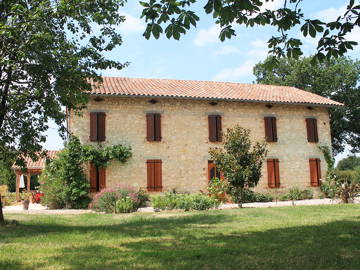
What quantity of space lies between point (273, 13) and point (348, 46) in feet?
4.18

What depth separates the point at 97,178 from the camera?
16250mm

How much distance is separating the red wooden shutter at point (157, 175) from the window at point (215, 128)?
2948 mm

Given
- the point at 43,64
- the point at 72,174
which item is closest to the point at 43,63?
the point at 43,64

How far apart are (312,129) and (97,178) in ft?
38.8

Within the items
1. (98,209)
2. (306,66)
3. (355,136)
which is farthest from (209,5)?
(355,136)

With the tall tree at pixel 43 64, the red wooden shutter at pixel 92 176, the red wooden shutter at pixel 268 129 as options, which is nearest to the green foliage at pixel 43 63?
the tall tree at pixel 43 64

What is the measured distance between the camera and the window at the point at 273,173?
1850 centimetres

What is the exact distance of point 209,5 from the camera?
14.0 feet

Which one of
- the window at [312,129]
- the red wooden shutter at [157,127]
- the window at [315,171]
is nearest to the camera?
the red wooden shutter at [157,127]

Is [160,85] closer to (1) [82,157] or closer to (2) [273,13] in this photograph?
(1) [82,157]

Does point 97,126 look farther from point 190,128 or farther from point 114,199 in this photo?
point 114,199

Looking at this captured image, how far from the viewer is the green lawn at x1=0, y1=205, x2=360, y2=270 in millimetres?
4469

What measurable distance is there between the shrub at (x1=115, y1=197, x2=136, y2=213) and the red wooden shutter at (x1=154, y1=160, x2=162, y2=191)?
409 cm

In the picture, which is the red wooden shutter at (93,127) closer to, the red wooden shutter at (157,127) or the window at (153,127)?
the window at (153,127)
